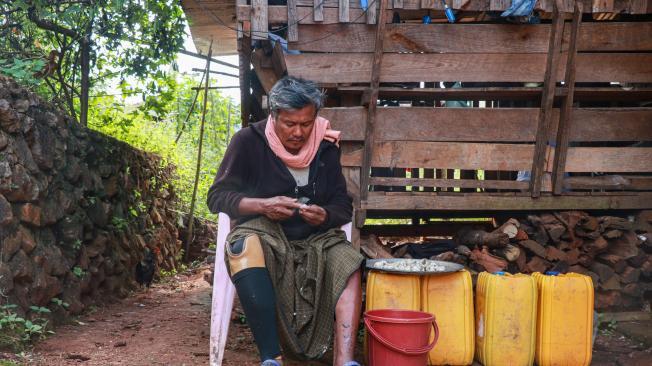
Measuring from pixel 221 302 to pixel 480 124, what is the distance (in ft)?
7.75

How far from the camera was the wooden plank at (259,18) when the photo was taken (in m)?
4.46

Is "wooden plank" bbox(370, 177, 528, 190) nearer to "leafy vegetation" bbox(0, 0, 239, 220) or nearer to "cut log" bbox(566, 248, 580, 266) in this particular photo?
"cut log" bbox(566, 248, 580, 266)

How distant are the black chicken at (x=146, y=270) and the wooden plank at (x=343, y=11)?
3652 millimetres

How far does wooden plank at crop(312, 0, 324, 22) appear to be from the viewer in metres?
4.48

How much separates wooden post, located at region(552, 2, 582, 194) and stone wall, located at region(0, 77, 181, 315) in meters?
3.57

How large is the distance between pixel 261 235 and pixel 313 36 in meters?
1.82

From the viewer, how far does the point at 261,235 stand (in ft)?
10.8

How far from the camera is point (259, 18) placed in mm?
4465

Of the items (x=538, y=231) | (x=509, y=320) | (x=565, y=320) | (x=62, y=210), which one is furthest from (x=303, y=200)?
(x=62, y=210)

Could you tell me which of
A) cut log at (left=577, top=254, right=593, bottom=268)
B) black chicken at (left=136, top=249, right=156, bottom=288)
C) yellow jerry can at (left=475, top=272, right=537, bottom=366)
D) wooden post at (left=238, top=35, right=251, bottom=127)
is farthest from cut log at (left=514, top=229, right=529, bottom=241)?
black chicken at (left=136, top=249, right=156, bottom=288)

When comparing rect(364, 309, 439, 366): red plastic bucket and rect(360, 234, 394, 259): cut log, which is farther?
rect(360, 234, 394, 259): cut log

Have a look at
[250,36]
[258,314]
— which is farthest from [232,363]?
[250,36]

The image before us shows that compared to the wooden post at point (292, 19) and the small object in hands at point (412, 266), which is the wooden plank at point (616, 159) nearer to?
A: the small object in hands at point (412, 266)

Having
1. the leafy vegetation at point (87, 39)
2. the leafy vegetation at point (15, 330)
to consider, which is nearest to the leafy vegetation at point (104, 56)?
the leafy vegetation at point (87, 39)
